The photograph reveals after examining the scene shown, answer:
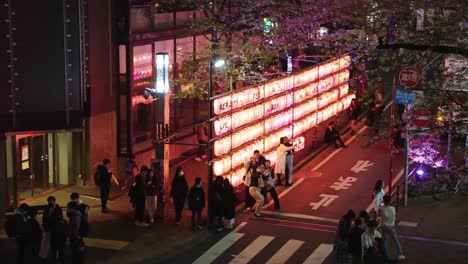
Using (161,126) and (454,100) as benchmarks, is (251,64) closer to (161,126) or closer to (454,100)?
(161,126)

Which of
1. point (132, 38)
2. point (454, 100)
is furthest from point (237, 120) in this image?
point (454, 100)

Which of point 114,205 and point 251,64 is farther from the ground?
point 251,64

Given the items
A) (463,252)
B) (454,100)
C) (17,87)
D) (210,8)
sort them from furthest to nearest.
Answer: (210,8), (17,87), (463,252), (454,100)

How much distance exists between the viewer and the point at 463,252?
59.3 feet

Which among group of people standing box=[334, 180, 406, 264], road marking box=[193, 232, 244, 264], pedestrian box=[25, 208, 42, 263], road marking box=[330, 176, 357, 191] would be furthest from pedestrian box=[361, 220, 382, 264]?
road marking box=[330, 176, 357, 191]

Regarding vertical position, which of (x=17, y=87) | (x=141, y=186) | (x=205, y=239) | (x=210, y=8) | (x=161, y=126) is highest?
(x=210, y=8)

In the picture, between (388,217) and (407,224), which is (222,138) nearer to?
(388,217)

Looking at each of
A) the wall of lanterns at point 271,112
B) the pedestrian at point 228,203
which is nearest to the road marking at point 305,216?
the wall of lanterns at point 271,112

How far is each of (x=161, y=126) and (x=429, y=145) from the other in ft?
25.5

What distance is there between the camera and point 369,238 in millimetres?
16234

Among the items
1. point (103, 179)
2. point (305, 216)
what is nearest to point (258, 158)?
point (305, 216)

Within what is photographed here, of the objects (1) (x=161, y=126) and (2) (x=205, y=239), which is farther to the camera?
(1) (x=161, y=126)

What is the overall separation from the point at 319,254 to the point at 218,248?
268 centimetres

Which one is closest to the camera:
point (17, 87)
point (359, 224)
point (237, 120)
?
point (359, 224)
